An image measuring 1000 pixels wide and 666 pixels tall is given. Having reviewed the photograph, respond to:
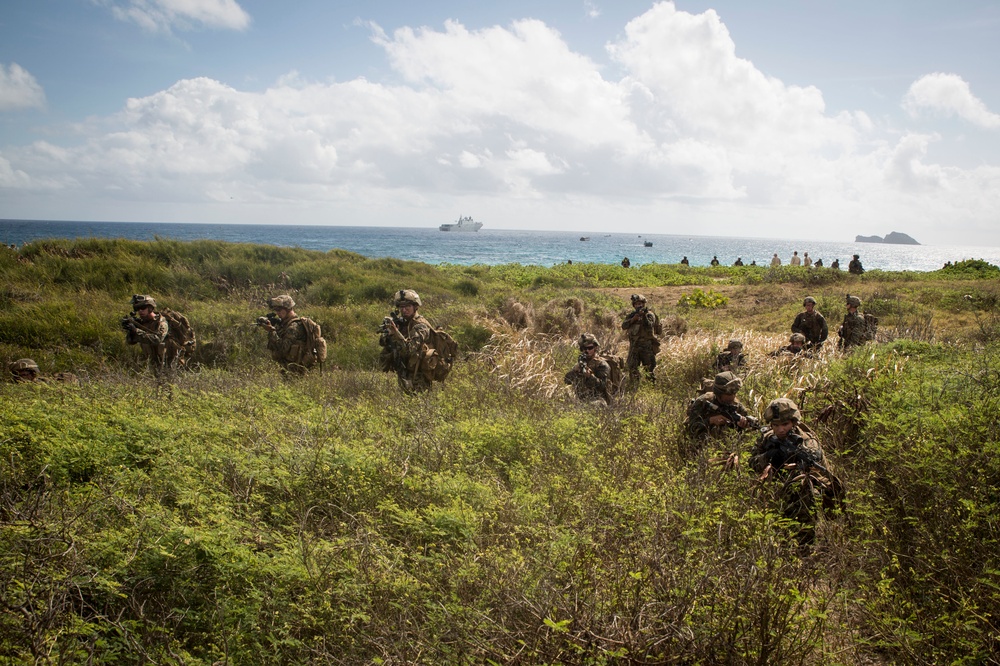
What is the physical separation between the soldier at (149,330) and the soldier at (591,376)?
618 centimetres

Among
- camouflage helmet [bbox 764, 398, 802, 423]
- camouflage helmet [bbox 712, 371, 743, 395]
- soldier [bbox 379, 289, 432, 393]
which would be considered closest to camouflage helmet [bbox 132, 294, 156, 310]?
soldier [bbox 379, 289, 432, 393]

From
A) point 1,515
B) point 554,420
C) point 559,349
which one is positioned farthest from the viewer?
point 559,349

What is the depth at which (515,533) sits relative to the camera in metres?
3.86

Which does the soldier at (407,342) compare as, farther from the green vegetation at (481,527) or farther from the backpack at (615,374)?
the backpack at (615,374)

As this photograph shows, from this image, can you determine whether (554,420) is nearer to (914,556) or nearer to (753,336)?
(914,556)

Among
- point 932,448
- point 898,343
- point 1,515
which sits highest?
point 898,343

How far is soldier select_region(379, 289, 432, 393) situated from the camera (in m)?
7.82

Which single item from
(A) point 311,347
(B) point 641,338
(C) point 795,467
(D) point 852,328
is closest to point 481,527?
(C) point 795,467

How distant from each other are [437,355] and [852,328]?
26.5ft

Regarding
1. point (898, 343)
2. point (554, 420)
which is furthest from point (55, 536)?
point (898, 343)

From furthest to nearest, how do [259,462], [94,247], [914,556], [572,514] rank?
1. [94,247]
2. [259,462]
3. [572,514]
4. [914,556]

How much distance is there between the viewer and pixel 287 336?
29.9 feet

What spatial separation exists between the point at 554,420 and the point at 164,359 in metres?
6.13

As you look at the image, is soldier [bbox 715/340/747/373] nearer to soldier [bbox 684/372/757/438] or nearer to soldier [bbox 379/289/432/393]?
soldier [bbox 684/372/757/438]
